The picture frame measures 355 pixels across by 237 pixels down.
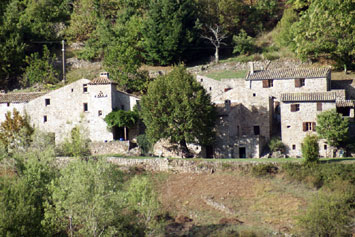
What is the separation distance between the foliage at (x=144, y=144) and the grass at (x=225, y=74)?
13317 mm

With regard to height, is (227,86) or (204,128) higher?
(227,86)

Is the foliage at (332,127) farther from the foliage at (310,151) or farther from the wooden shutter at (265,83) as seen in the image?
the wooden shutter at (265,83)

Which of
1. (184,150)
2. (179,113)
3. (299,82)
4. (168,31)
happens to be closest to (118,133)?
(184,150)

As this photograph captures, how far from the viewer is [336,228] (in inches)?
1435

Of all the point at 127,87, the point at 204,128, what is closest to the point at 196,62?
the point at 127,87

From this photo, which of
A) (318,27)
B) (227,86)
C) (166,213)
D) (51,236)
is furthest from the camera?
(227,86)

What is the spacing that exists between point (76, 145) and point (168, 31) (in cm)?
2230

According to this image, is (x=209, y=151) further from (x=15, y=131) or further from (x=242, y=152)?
(x=15, y=131)

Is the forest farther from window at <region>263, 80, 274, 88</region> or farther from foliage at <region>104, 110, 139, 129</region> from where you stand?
window at <region>263, 80, 274, 88</region>

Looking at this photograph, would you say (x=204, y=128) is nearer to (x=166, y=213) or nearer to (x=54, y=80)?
(x=166, y=213)

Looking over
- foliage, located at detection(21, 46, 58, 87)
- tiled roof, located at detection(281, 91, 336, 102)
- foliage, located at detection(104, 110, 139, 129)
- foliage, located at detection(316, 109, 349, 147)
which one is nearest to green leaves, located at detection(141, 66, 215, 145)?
foliage, located at detection(104, 110, 139, 129)

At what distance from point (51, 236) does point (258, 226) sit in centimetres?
1365

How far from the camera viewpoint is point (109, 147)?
2007 inches

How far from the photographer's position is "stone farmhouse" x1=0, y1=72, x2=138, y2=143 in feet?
174
